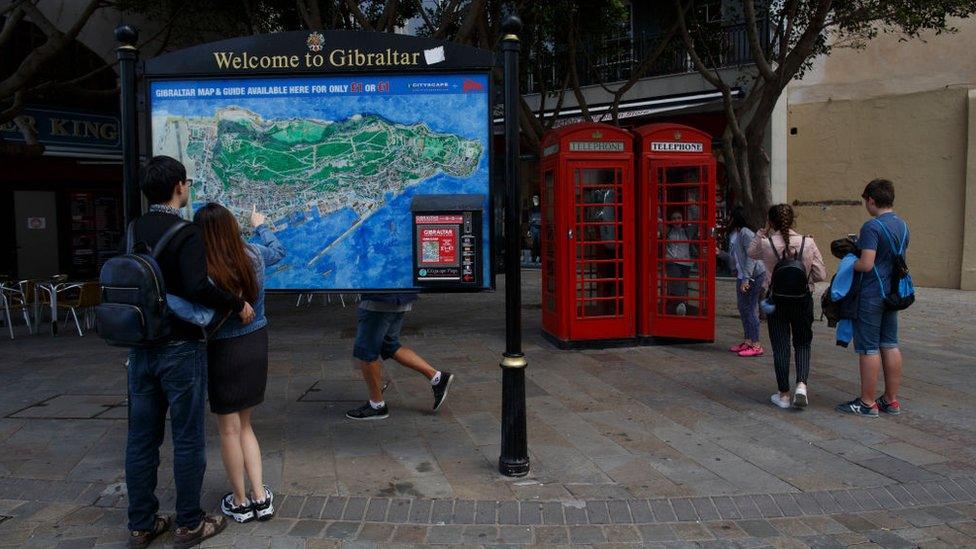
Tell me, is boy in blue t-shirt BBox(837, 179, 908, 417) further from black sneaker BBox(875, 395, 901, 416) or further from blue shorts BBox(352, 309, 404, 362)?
blue shorts BBox(352, 309, 404, 362)

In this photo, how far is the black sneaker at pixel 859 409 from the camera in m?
6.17

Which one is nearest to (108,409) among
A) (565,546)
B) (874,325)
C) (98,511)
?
(98,511)

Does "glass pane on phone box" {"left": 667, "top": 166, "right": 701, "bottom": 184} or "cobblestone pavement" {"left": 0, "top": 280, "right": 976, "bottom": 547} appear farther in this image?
"glass pane on phone box" {"left": 667, "top": 166, "right": 701, "bottom": 184}

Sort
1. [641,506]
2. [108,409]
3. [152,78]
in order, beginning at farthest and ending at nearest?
[108,409], [152,78], [641,506]

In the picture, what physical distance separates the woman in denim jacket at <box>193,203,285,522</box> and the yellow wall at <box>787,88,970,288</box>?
14231 millimetres

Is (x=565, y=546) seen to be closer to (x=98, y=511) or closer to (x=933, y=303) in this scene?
(x=98, y=511)

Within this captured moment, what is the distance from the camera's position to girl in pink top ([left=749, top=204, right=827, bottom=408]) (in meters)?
6.26

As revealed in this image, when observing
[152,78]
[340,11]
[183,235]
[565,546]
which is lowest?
[565,546]

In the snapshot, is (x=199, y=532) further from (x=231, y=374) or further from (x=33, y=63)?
(x=33, y=63)

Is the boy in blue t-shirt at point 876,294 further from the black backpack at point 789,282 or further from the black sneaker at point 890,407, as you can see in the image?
the black backpack at point 789,282

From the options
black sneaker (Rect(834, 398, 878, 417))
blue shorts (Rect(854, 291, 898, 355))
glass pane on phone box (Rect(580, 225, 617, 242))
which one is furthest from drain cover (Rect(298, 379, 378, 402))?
blue shorts (Rect(854, 291, 898, 355))

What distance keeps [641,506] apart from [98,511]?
121 inches

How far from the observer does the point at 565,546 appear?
13.2 feet

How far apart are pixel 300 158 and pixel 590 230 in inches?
182
